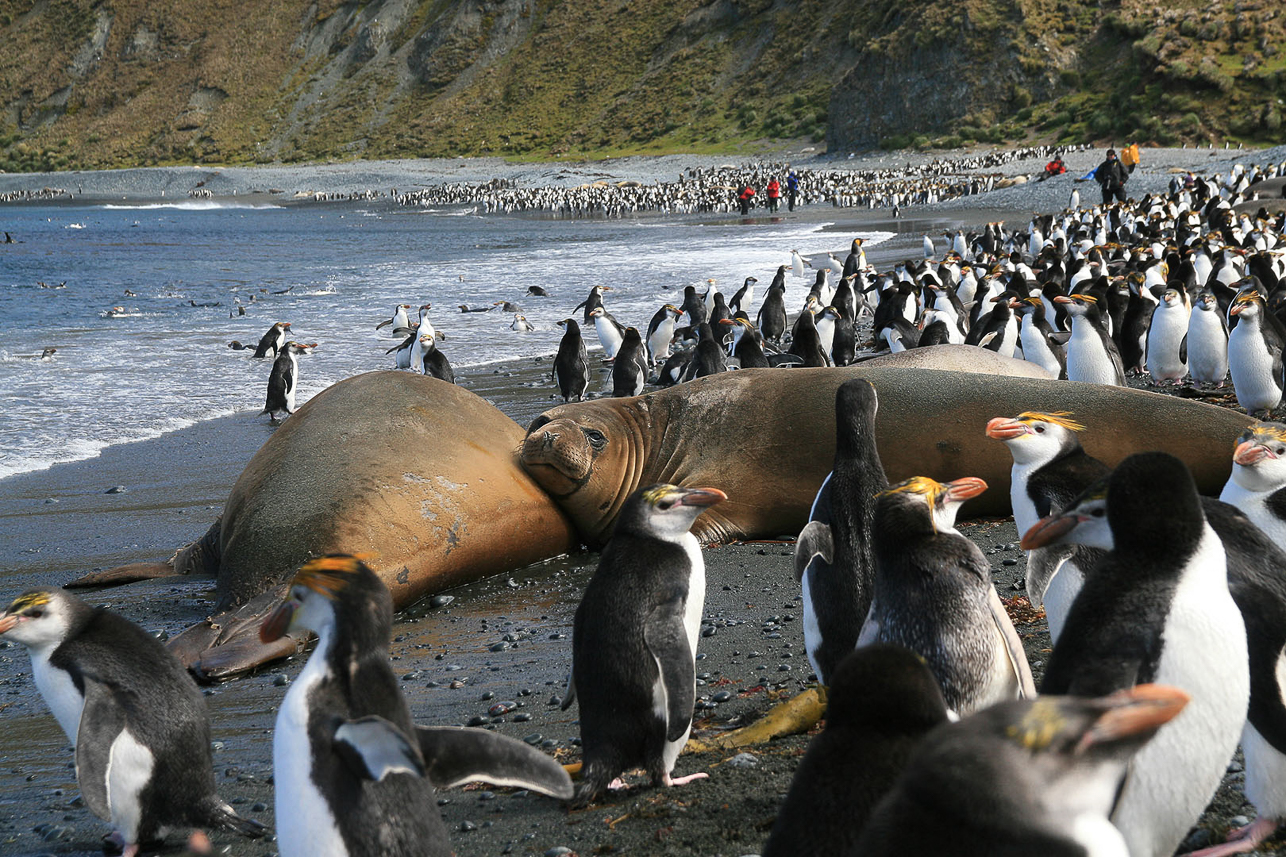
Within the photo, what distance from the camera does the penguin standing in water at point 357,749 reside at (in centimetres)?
273

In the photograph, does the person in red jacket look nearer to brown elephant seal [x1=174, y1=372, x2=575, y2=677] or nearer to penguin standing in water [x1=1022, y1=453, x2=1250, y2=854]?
brown elephant seal [x1=174, y1=372, x2=575, y2=677]

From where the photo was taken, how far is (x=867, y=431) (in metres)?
4.49

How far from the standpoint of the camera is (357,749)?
8.57 ft

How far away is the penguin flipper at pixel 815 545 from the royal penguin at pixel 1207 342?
8126 mm

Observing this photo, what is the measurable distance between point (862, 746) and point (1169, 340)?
35.0 feet

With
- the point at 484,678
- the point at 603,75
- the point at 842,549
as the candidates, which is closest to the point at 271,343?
the point at 484,678

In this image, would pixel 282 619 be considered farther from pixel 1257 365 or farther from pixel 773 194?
pixel 773 194

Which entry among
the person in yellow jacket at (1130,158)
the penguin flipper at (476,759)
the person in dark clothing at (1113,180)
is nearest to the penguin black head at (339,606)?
the penguin flipper at (476,759)

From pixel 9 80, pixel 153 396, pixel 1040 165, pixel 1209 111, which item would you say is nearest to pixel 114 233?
pixel 1040 165

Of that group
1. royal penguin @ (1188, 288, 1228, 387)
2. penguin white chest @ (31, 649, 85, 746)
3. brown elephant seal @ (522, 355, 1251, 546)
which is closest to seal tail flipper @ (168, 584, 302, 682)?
penguin white chest @ (31, 649, 85, 746)

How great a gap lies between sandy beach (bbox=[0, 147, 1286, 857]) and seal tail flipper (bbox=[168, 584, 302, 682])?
0.27 feet

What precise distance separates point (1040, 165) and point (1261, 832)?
54148mm

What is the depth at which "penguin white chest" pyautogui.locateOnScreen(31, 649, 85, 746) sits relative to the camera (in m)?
3.78

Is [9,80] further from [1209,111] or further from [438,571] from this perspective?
[438,571]
